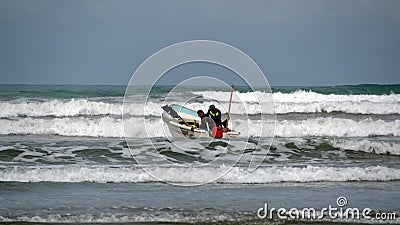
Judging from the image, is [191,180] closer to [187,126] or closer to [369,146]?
[187,126]

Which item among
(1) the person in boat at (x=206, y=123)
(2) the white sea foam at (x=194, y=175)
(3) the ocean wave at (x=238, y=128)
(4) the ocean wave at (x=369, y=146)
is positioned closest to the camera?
(2) the white sea foam at (x=194, y=175)

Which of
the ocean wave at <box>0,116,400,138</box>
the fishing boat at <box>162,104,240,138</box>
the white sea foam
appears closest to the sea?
the white sea foam

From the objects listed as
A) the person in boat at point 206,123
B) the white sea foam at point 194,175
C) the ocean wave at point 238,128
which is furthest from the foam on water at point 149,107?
the white sea foam at point 194,175

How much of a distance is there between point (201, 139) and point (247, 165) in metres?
2.28

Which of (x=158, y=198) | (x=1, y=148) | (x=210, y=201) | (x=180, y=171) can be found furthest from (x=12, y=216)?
(x=1, y=148)

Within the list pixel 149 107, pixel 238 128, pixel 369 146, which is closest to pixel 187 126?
pixel 369 146

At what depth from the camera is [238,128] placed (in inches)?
810

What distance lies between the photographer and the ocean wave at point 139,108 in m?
25.3

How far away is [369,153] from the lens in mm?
15203

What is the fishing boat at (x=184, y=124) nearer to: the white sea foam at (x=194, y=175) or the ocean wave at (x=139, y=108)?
the white sea foam at (x=194, y=175)

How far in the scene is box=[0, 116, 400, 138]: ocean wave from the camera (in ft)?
67.1

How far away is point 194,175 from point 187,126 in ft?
13.3

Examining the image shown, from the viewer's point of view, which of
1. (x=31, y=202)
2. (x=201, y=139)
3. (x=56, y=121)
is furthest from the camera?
(x=56, y=121)

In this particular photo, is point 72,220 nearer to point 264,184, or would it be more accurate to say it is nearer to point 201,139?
point 264,184
